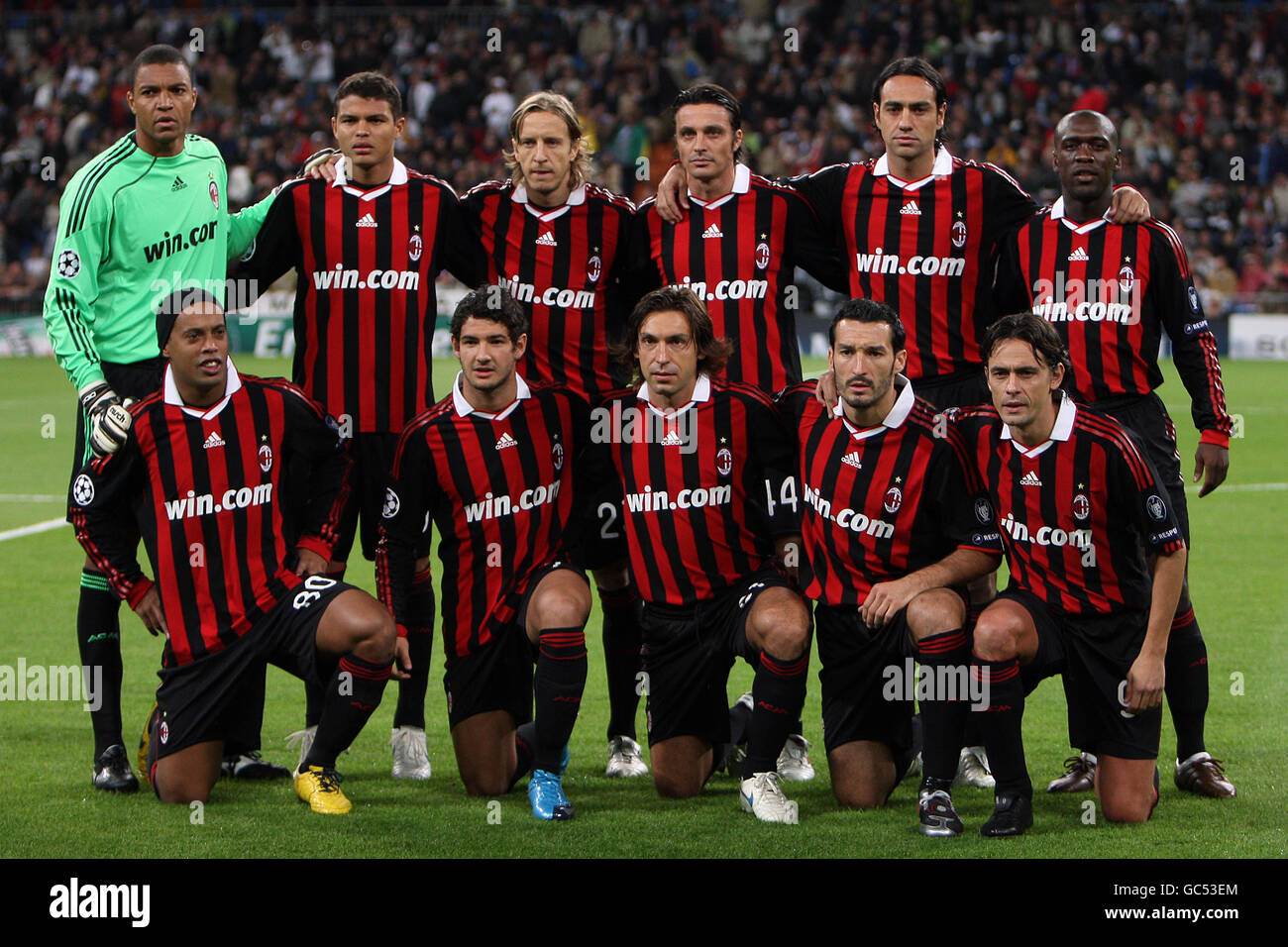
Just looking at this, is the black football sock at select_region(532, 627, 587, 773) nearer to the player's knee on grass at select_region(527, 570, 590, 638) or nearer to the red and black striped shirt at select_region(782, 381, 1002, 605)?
the player's knee on grass at select_region(527, 570, 590, 638)

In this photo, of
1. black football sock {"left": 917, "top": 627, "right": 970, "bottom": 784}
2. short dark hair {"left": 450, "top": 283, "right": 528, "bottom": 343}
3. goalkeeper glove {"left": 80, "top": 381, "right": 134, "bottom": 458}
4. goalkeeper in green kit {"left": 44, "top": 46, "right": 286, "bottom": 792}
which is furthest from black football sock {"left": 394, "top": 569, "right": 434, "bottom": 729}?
black football sock {"left": 917, "top": 627, "right": 970, "bottom": 784}

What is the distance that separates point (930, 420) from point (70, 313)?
281 cm

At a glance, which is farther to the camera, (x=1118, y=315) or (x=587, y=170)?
(x=587, y=170)

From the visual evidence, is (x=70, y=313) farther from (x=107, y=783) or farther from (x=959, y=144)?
(x=959, y=144)

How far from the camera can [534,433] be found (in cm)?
538

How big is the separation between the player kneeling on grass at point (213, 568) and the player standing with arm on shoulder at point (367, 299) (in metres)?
0.47

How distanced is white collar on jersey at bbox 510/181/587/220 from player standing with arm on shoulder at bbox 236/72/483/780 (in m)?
0.29

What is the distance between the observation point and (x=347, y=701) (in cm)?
510

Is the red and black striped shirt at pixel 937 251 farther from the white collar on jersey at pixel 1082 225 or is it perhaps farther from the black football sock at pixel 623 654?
the black football sock at pixel 623 654

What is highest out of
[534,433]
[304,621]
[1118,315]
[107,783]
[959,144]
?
[959,144]

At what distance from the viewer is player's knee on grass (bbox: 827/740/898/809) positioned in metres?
5.09

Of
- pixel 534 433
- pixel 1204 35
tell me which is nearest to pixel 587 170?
pixel 534 433

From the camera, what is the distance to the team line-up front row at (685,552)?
4.90 meters

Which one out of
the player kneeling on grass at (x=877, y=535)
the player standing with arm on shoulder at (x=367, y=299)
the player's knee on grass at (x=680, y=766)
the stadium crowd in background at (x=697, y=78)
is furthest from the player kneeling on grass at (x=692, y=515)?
the stadium crowd in background at (x=697, y=78)
